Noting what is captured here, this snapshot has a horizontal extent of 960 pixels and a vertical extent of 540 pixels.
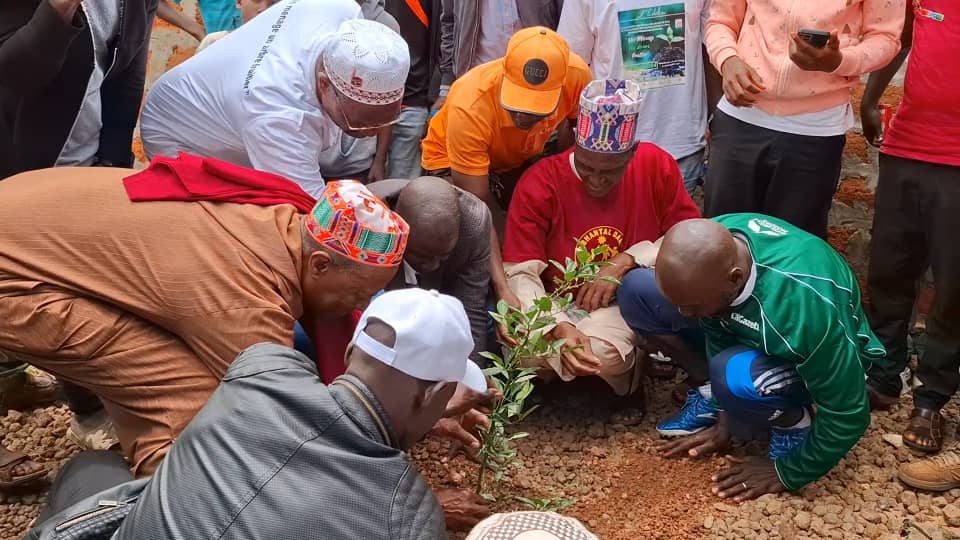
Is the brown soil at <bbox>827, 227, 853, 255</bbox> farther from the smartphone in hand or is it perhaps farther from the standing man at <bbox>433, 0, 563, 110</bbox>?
the standing man at <bbox>433, 0, 563, 110</bbox>

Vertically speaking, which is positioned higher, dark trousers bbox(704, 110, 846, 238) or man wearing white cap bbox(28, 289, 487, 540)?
man wearing white cap bbox(28, 289, 487, 540)

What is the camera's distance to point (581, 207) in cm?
375

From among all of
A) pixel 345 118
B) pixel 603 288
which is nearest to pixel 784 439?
pixel 603 288

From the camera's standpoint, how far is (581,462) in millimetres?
3428

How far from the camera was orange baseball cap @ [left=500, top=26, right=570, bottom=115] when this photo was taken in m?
3.58

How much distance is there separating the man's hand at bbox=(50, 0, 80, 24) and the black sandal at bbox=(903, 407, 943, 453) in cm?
327

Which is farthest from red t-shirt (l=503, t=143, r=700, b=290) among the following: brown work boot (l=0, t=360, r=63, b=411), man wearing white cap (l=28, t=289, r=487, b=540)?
brown work boot (l=0, t=360, r=63, b=411)

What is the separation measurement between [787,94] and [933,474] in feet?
4.90

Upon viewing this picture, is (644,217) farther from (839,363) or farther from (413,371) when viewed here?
(413,371)

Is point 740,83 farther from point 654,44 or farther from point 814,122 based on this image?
point 654,44

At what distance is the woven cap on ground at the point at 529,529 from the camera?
1.58m

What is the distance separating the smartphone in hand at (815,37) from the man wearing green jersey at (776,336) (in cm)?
65

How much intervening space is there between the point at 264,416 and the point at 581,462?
6.20ft

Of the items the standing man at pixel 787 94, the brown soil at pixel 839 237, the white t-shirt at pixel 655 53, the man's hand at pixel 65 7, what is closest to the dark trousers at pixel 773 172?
the standing man at pixel 787 94
